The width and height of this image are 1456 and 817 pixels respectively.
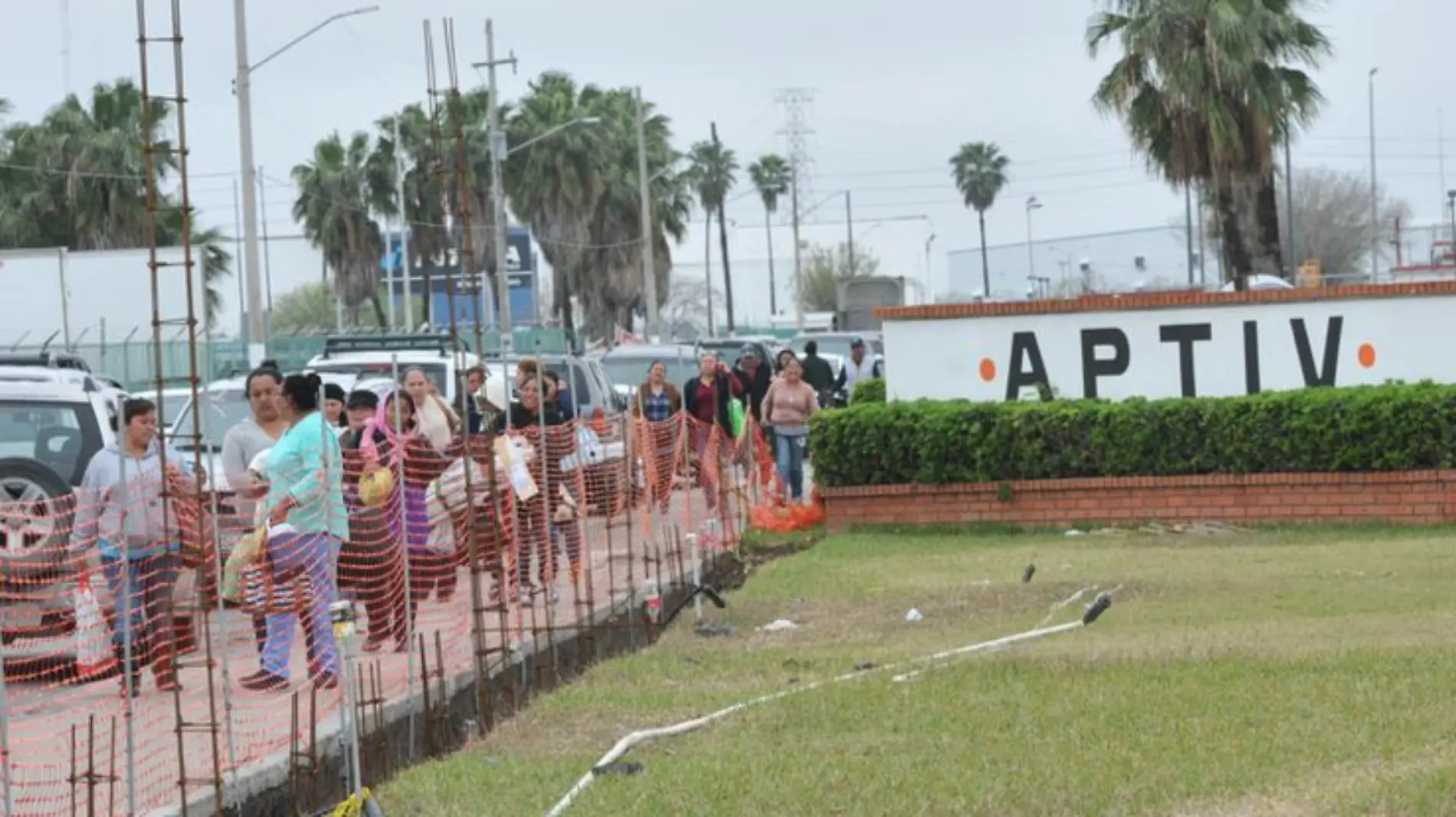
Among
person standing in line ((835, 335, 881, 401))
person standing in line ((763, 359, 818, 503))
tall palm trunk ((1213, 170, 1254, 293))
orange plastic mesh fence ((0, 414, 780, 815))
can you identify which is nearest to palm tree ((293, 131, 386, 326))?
person standing in line ((835, 335, 881, 401))

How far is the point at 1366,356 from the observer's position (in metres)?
23.7

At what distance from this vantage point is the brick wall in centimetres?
2170

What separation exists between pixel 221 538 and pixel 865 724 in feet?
14.4

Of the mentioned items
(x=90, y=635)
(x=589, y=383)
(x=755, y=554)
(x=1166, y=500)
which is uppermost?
(x=589, y=383)

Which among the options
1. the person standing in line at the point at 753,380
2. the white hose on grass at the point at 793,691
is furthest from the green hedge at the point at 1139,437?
the white hose on grass at the point at 793,691

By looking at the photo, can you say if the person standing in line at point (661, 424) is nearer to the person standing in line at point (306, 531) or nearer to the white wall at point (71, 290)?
the person standing in line at point (306, 531)

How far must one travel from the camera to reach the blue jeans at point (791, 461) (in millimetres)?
25750

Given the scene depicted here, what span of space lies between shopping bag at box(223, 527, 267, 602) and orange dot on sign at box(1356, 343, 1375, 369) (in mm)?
13844

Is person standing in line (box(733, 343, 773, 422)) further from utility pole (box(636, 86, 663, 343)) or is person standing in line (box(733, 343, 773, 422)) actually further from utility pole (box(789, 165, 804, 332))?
utility pole (box(789, 165, 804, 332))

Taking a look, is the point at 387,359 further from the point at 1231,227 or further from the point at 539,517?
the point at 1231,227

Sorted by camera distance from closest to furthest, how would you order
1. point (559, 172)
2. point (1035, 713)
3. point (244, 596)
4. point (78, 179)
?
point (1035, 713), point (244, 596), point (78, 179), point (559, 172)

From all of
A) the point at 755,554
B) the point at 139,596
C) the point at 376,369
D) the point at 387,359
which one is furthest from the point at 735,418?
the point at 139,596

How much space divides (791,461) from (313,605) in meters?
13.9

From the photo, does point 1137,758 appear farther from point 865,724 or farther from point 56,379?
point 56,379
